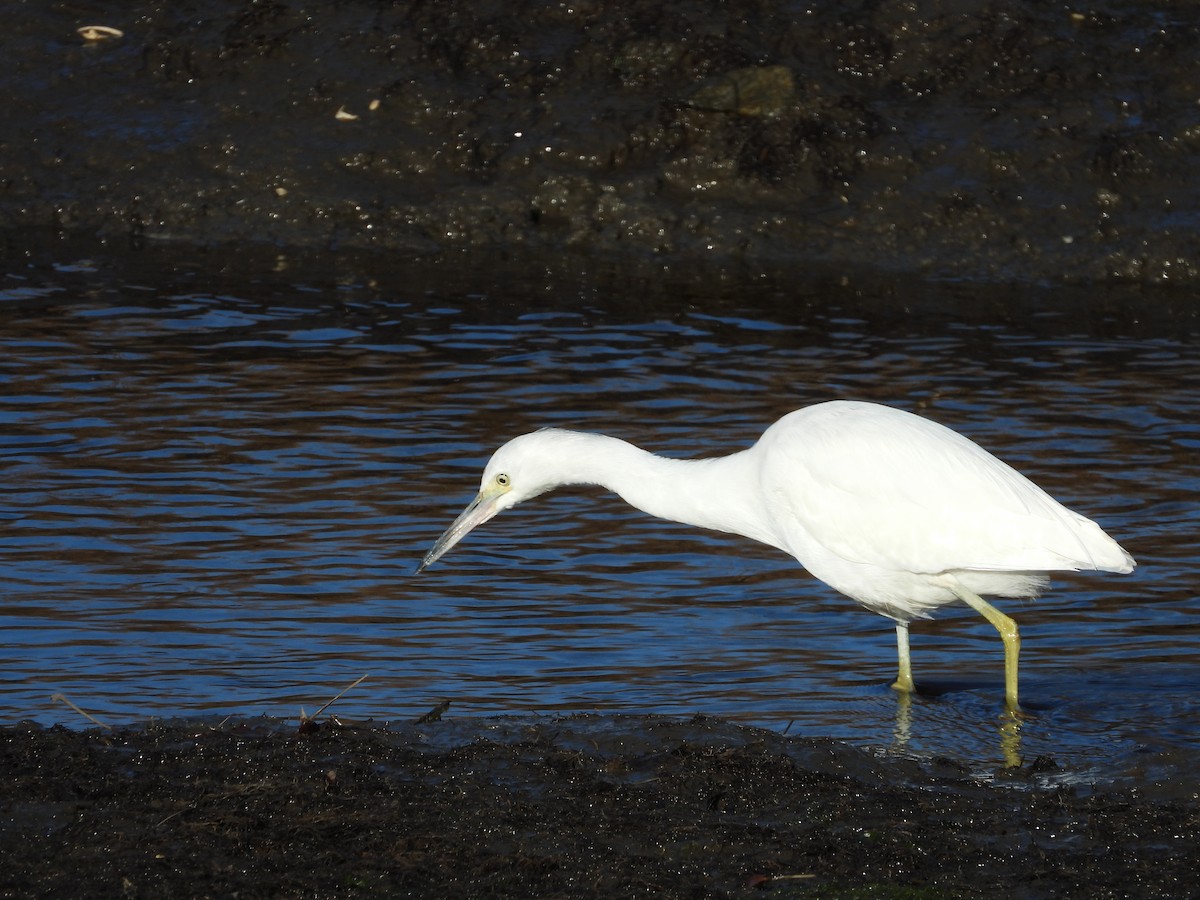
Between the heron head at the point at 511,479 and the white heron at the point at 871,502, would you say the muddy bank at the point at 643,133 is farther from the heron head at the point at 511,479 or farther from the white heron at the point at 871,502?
the heron head at the point at 511,479

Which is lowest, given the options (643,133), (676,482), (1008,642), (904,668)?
(904,668)

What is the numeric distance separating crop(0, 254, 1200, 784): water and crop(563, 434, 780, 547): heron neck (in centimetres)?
64

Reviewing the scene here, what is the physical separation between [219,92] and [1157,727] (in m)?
11.1

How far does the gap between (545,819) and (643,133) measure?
10250 mm

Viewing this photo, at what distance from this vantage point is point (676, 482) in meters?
7.07

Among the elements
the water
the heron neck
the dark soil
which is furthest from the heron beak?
the dark soil

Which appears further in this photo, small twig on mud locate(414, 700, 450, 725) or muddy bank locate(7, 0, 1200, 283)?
muddy bank locate(7, 0, 1200, 283)

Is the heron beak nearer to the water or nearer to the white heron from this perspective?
the white heron

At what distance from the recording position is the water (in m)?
6.98

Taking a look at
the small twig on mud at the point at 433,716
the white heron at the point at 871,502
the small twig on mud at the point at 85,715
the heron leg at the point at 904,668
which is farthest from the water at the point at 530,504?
the white heron at the point at 871,502

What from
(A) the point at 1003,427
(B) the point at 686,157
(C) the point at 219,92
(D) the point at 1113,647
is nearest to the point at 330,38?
(C) the point at 219,92

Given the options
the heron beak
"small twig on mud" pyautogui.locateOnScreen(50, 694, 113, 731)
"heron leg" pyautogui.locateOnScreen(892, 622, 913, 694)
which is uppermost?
the heron beak

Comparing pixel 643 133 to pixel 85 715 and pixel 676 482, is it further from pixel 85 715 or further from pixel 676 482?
pixel 85 715

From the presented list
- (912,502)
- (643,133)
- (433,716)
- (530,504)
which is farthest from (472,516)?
(643,133)
